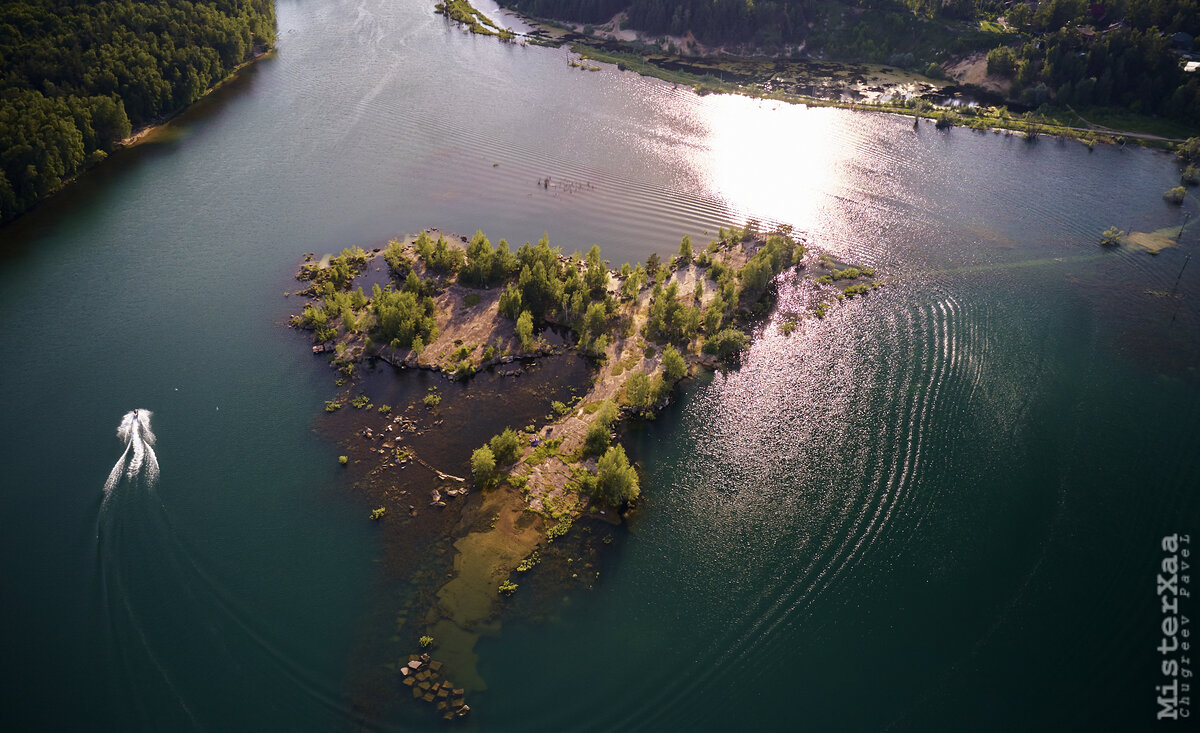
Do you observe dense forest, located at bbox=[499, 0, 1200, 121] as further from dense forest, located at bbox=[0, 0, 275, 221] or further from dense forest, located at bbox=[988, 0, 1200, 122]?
dense forest, located at bbox=[0, 0, 275, 221]

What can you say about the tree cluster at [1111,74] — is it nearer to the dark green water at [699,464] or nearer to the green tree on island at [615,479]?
the dark green water at [699,464]

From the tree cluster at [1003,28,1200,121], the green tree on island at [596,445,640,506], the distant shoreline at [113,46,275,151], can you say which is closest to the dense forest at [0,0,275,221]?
the distant shoreline at [113,46,275,151]

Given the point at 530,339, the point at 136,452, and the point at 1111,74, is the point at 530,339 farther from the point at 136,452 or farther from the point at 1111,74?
the point at 1111,74

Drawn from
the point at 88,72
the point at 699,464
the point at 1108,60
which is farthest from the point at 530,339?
the point at 1108,60

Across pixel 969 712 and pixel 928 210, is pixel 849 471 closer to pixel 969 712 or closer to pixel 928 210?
pixel 969 712

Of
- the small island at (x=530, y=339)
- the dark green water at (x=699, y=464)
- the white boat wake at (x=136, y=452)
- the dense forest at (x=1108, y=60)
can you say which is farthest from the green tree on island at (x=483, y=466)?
the dense forest at (x=1108, y=60)

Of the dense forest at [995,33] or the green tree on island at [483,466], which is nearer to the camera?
the green tree on island at [483,466]
